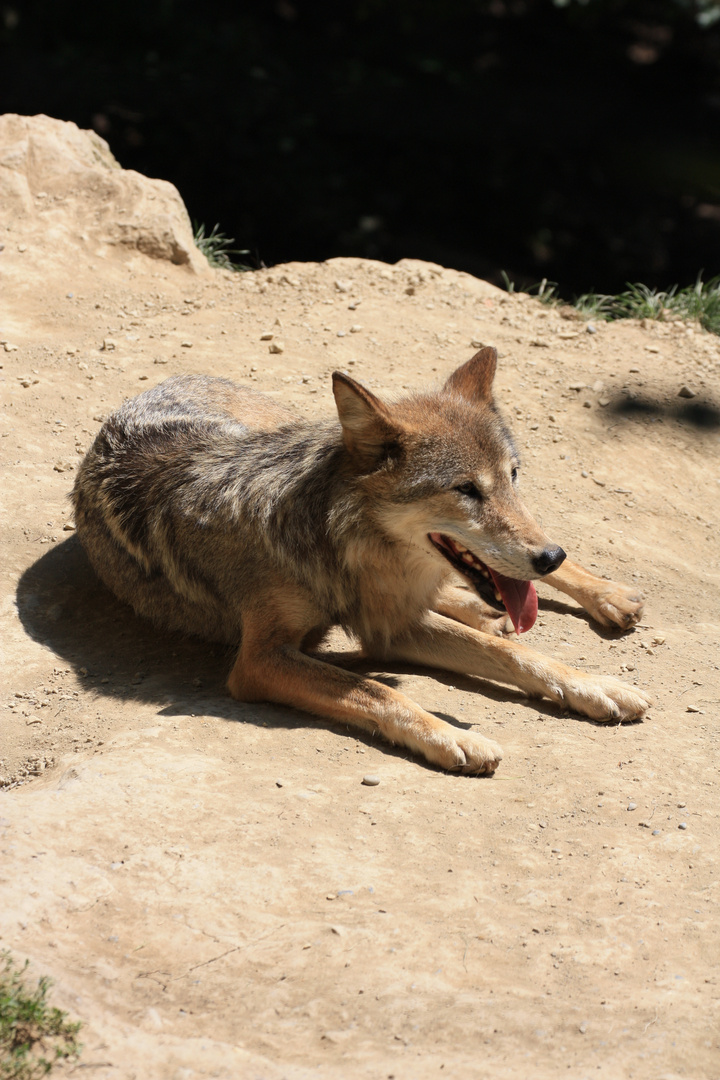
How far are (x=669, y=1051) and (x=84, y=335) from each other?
5895 millimetres

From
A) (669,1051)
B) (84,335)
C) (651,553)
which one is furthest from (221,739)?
(84,335)

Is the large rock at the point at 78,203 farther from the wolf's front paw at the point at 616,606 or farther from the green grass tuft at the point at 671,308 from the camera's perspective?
the wolf's front paw at the point at 616,606

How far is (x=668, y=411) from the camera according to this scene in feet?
22.3

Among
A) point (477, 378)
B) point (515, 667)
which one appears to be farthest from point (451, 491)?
point (515, 667)

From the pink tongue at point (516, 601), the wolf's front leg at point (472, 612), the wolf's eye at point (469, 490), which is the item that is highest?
the wolf's eye at point (469, 490)

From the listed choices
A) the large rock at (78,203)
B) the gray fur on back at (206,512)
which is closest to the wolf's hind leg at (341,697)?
the gray fur on back at (206,512)

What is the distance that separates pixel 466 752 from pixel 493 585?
0.77 meters

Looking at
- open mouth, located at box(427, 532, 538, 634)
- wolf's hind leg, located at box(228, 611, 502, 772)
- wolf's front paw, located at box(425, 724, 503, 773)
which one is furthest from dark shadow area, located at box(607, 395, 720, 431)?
wolf's front paw, located at box(425, 724, 503, 773)

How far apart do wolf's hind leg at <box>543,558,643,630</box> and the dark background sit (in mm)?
7313

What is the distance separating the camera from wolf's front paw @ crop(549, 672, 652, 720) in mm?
4195

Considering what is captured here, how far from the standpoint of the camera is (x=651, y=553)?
5742 mm

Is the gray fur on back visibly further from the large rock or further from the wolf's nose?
the large rock

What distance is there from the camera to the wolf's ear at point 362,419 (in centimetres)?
398

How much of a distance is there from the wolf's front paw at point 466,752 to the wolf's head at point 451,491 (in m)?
0.61
